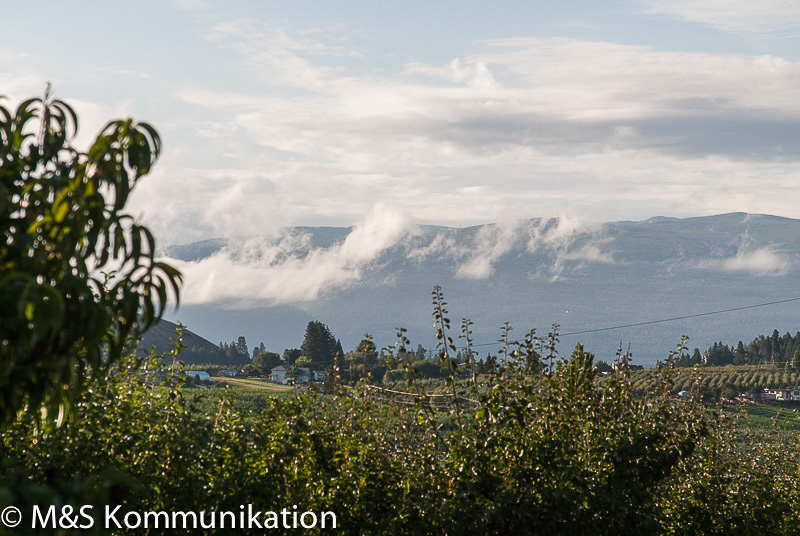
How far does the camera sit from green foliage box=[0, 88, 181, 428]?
2555 millimetres

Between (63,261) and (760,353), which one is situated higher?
(63,261)

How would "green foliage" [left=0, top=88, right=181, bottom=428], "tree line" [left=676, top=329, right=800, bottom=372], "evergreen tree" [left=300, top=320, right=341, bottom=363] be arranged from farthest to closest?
"tree line" [left=676, top=329, right=800, bottom=372] < "evergreen tree" [left=300, top=320, right=341, bottom=363] < "green foliage" [left=0, top=88, right=181, bottom=428]

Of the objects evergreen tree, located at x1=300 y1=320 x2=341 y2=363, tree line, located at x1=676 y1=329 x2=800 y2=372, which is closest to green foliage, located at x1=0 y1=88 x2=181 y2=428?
evergreen tree, located at x1=300 y1=320 x2=341 y2=363

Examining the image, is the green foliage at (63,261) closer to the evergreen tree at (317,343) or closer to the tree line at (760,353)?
the evergreen tree at (317,343)

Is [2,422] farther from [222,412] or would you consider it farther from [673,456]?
[673,456]

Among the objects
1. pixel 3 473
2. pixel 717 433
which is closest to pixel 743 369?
pixel 717 433

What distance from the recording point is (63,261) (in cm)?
274

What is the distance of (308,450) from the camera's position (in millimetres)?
6238

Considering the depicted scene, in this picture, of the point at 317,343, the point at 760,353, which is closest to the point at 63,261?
the point at 317,343

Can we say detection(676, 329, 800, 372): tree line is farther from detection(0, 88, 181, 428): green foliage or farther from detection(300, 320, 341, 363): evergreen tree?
detection(0, 88, 181, 428): green foliage

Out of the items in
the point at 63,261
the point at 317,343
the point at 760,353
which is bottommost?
the point at 760,353

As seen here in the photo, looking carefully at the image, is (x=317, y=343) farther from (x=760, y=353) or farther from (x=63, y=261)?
(x=63, y=261)

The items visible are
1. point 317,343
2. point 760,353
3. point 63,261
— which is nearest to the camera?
point 63,261

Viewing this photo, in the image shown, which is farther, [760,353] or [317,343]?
[760,353]
